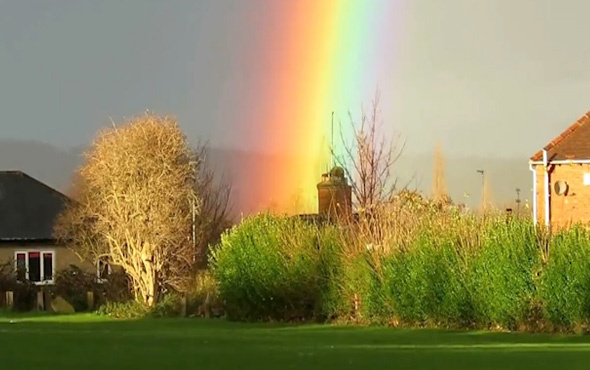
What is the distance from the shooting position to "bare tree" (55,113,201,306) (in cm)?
5006

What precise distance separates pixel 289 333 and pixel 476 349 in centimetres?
936

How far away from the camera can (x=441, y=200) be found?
5191 centimetres

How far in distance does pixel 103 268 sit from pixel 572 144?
71.9 feet

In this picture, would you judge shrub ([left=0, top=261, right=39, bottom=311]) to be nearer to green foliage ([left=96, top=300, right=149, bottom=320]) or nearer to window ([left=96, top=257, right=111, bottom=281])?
window ([left=96, top=257, right=111, bottom=281])

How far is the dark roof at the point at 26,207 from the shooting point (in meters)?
59.1

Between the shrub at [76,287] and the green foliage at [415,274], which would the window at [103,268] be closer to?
the shrub at [76,287]

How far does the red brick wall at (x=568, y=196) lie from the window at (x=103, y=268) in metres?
19.1

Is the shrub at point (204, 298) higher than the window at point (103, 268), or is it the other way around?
the window at point (103, 268)

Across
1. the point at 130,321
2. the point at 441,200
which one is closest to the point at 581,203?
the point at 441,200

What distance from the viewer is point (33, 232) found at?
194 feet

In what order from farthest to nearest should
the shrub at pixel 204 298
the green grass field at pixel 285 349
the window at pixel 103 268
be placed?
the window at pixel 103 268, the shrub at pixel 204 298, the green grass field at pixel 285 349

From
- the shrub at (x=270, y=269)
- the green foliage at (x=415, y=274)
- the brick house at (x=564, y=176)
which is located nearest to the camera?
the green foliage at (x=415, y=274)

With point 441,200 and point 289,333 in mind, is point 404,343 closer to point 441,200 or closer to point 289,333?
point 289,333

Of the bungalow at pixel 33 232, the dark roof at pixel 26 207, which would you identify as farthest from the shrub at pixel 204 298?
the dark roof at pixel 26 207
